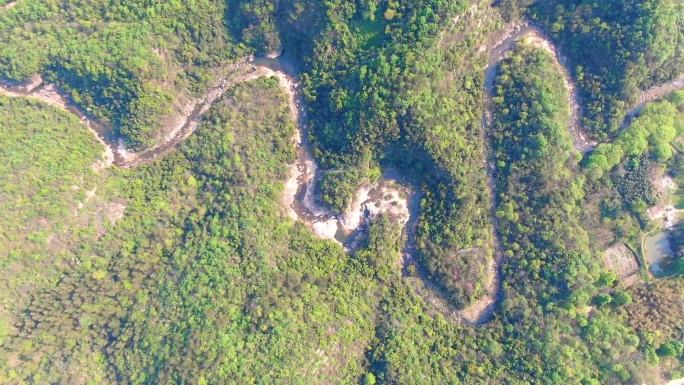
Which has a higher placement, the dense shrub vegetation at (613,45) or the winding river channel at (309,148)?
the dense shrub vegetation at (613,45)

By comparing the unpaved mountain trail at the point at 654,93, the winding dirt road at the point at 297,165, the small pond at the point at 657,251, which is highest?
the unpaved mountain trail at the point at 654,93

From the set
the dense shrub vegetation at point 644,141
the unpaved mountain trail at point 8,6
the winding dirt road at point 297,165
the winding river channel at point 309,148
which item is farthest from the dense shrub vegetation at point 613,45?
the unpaved mountain trail at point 8,6

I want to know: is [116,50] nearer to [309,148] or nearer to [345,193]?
[309,148]

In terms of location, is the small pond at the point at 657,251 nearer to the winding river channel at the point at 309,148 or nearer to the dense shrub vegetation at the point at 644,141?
the dense shrub vegetation at the point at 644,141

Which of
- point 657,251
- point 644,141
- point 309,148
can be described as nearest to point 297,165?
point 309,148

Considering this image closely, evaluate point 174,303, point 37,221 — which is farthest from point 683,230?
point 37,221

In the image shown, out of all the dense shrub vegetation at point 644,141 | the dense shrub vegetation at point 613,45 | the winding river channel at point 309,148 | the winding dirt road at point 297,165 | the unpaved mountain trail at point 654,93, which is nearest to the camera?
the dense shrub vegetation at point 613,45

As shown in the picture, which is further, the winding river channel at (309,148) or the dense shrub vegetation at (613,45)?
the winding river channel at (309,148)
